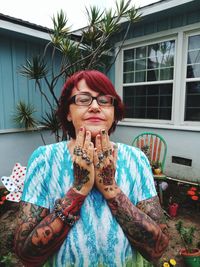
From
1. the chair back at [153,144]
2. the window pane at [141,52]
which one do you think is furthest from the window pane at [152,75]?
the chair back at [153,144]

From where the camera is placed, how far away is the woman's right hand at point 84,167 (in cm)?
69

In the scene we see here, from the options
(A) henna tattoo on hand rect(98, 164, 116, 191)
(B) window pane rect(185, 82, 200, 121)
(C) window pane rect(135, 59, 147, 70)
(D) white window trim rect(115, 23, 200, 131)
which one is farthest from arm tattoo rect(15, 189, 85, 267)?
(C) window pane rect(135, 59, 147, 70)

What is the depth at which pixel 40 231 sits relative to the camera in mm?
684

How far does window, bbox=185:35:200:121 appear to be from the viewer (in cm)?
343

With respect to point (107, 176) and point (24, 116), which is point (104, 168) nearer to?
point (107, 176)

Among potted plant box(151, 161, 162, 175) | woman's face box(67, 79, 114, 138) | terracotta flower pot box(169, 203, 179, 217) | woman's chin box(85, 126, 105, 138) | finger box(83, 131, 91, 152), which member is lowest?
terracotta flower pot box(169, 203, 179, 217)

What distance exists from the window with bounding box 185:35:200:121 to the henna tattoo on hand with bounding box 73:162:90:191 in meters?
3.52

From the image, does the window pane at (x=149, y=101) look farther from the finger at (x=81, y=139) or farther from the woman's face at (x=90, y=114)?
the finger at (x=81, y=139)

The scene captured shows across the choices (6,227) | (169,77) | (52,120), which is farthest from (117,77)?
(6,227)

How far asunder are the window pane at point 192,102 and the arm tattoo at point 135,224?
11.1 feet

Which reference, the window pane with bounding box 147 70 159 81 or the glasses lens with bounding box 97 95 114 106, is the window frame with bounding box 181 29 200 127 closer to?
Answer: the window pane with bounding box 147 70 159 81

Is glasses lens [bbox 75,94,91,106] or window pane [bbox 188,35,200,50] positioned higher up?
window pane [bbox 188,35,200,50]

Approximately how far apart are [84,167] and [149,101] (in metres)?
3.73

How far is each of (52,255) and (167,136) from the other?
11.6 ft
